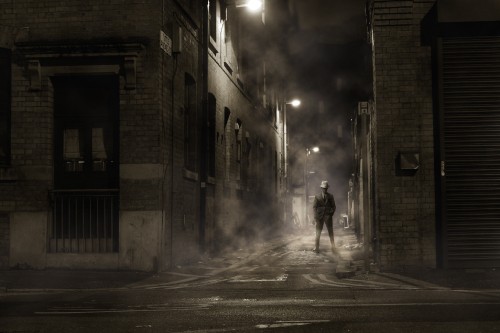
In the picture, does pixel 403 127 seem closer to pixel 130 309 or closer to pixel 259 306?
pixel 259 306

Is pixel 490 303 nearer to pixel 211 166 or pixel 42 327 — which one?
pixel 42 327

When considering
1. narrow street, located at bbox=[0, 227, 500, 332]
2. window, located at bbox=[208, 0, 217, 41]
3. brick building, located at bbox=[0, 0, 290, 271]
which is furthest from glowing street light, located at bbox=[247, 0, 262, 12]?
narrow street, located at bbox=[0, 227, 500, 332]

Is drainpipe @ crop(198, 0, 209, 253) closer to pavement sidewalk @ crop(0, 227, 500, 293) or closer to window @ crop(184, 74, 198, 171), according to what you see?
window @ crop(184, 74, 198, 171)

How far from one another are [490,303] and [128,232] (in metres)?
6.77

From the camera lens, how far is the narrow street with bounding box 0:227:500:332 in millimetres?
6102

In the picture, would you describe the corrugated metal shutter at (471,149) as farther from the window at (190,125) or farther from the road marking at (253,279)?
the window at (190,125)

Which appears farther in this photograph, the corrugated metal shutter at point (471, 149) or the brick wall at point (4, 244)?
the brick wall at point (4, 244)

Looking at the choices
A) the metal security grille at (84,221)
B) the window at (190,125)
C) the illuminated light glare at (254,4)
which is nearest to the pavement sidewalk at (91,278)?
the metal security grille at (84,221)

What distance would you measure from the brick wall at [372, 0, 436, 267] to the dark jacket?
5.13m

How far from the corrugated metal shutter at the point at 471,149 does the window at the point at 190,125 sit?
6.00 metres

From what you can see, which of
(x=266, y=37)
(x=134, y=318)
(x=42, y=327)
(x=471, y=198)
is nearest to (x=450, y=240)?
(x=471, y=198)

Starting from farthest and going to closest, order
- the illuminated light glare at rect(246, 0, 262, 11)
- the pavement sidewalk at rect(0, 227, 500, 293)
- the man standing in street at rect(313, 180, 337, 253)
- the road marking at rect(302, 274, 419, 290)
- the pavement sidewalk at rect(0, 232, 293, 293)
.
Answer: the man standing in street at rect(313, 180, 337, 253) → the illuminated light glare at rect(246, 0, 262, 11) → the pavement sidewalk at rect(0, 232, 293, 293) → the pavement sidewalk at rect(0, 227, 500, 293) → the road marking at rect(302, 274, 419, 290)

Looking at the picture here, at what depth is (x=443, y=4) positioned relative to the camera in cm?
1148

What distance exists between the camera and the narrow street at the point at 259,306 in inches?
240
